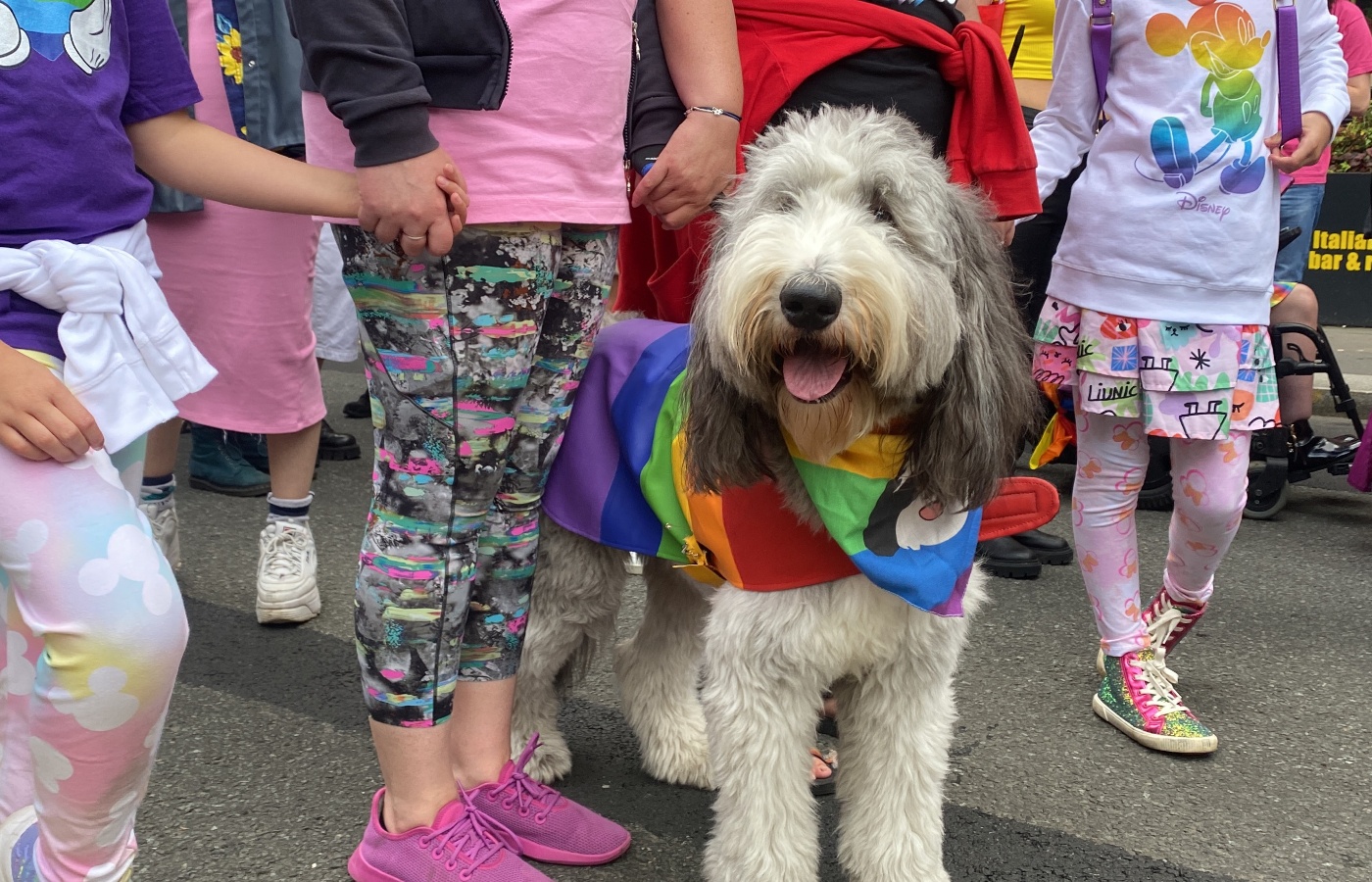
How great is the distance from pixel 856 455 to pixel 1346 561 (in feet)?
11.8

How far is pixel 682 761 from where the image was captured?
2.95m

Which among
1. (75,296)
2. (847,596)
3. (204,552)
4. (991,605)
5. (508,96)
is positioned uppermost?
(508,96)

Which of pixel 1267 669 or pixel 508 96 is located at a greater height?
pixel 508 96

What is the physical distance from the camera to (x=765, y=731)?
220cm

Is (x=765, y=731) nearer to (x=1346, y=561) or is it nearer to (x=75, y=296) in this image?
(x=75, y=296)

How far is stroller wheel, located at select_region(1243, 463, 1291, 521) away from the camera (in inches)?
213

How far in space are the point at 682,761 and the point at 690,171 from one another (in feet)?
4.75

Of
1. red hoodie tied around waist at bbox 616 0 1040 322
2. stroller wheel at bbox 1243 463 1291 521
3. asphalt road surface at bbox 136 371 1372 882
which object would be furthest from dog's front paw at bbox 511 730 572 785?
stroller wheel at bbox 1243 463 1291 521

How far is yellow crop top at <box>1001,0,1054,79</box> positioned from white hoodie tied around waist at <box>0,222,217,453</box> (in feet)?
12.5

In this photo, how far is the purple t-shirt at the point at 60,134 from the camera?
1.72 metres

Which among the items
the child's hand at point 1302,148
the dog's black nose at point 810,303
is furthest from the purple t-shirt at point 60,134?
the child's hand at point 1302,148

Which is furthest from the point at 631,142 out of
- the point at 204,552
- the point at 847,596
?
the point at 204,552

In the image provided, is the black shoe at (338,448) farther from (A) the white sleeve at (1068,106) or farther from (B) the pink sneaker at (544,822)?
(A) the white sleeve at (1068,106)

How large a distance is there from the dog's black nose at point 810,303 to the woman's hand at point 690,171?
1.66 ft
